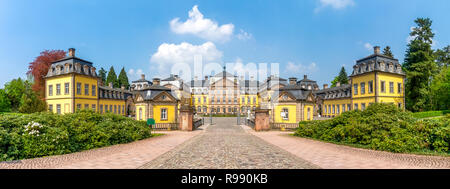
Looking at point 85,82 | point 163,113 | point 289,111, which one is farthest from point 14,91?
point 289,111

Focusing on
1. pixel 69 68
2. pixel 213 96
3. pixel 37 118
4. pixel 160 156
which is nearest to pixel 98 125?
pixel 37 118

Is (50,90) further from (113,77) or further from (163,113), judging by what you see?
(113,77)

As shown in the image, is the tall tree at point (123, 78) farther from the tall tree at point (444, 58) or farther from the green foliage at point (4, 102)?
the tall tree at point (444, 58)

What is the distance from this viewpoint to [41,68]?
35.7 meters

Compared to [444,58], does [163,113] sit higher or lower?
lower

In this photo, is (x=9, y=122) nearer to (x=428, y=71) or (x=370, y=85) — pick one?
(x=370, y=85)

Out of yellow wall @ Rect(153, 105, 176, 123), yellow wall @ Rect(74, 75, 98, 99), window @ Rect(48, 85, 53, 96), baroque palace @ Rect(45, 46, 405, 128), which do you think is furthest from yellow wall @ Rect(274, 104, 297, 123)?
window @ Rect(48, 85, 53, 96)

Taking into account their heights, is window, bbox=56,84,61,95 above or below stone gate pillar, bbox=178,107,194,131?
above

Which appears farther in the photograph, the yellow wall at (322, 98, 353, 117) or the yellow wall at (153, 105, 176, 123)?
the yellow wall at (322, 98, 353, 117)

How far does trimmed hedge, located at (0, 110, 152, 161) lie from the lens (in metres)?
8.45

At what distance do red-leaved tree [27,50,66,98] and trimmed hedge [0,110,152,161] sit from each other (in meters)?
31.3

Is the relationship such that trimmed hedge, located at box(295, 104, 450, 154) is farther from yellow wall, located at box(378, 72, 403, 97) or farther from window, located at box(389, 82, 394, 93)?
window, located at box(389, 82, 394, 93)

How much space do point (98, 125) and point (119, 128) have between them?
1.19 m

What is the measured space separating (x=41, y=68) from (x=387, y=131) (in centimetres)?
4518
